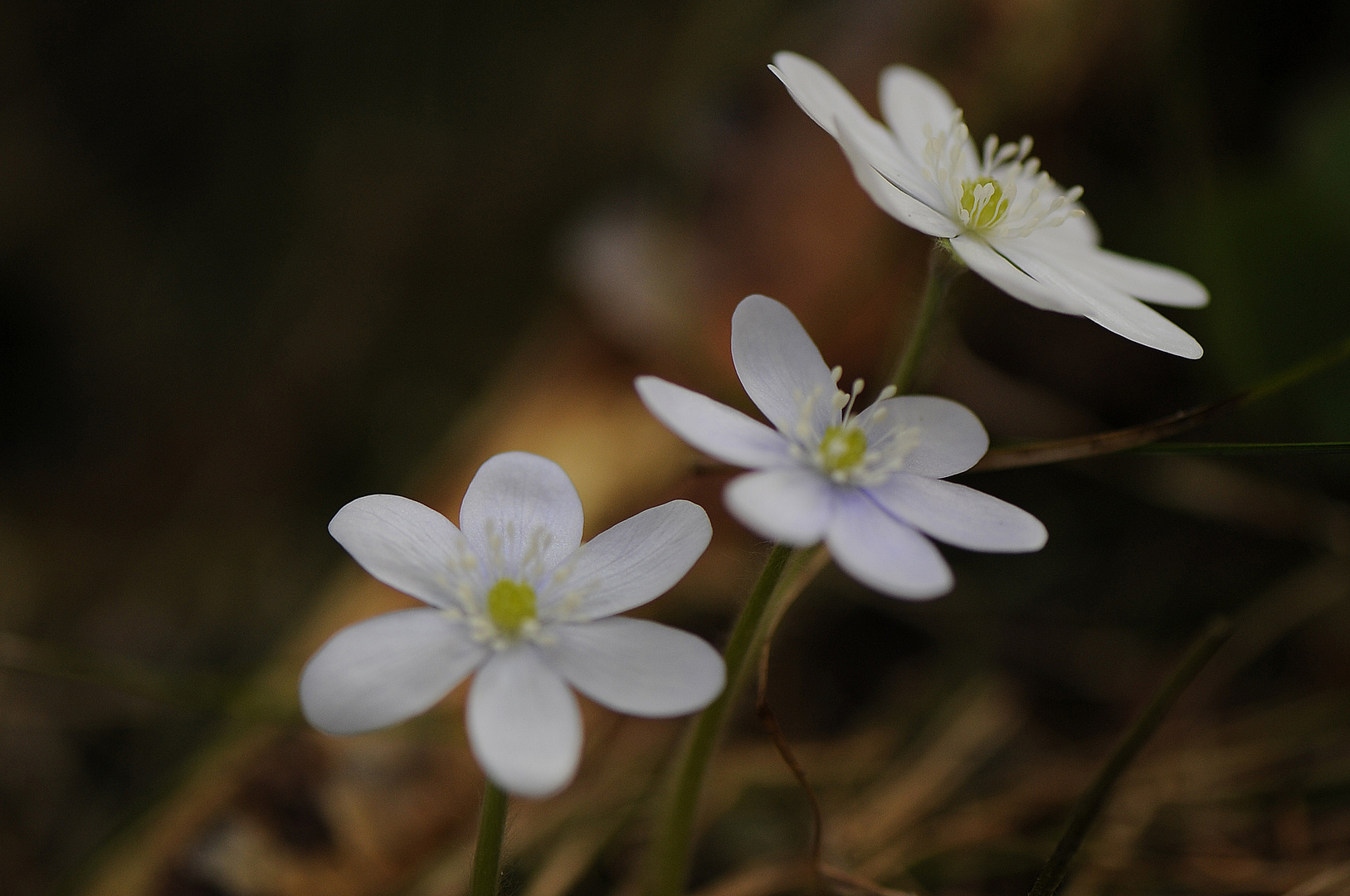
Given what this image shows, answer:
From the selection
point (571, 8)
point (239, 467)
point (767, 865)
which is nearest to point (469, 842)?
point (767, 865)

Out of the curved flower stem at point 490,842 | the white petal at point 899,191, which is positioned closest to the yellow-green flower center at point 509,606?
the curved flower stem at point 490,842

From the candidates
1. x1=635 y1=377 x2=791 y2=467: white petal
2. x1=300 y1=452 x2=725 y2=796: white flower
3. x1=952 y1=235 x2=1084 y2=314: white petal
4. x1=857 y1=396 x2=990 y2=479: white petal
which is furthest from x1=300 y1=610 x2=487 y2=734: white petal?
x1=952 y1=235 x2=1084 y2=314: white petal

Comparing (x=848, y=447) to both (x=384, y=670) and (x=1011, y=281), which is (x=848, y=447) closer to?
(x=1011, y=281)

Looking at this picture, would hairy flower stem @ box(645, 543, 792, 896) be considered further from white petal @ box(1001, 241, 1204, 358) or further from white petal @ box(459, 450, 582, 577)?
white petal @ box(1001, 241, 1204, 358)

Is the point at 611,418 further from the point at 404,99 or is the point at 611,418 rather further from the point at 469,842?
the point at 404,99

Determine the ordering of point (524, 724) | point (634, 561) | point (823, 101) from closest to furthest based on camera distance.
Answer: point (524, 724) < point (634, 561) < point (823, 101)

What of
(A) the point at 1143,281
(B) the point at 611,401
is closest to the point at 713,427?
(A) the point at 1143,281

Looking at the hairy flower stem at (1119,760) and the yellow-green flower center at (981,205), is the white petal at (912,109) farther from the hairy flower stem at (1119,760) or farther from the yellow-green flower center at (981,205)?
the hairy flower stem at (1119,760)
